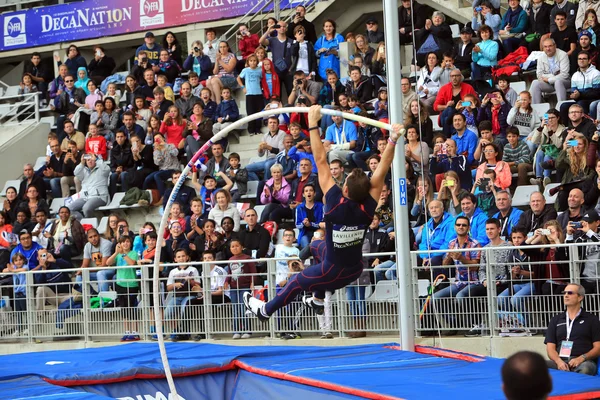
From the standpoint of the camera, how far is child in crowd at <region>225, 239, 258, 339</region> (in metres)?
11.6

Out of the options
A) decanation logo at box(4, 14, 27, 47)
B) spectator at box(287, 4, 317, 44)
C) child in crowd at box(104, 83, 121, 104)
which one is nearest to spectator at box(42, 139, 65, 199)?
child in crowd at box(104, 83, 121, 104)

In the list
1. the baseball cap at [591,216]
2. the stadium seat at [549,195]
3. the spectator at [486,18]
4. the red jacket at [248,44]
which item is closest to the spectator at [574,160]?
the stadium seat at [549,195]

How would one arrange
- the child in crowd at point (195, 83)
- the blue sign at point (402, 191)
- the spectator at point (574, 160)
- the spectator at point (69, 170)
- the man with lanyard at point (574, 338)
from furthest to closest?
the spectator at point (69, 170) → the child in crowd at point (195, 83) → the spectator at point (574, 160) → the blue sign at point (402, 191) → the man with lanyard at point (574, 338)

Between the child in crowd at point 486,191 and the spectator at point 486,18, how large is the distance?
324 cm

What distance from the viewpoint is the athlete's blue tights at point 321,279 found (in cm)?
784

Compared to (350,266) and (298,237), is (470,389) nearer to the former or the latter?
(350,266)

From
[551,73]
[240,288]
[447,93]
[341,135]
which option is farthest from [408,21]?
[240,288]

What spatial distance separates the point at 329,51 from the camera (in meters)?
15.3

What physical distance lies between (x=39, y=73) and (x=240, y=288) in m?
9.75

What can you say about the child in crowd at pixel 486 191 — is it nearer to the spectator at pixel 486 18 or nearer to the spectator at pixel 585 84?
the spectator at pixel 585 84

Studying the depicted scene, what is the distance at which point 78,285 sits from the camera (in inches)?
512

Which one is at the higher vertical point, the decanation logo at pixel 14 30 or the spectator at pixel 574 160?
the decanation logo at pixel 14 30

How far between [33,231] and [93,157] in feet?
5.13

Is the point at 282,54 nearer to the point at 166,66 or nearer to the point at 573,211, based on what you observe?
the point at 166,66
